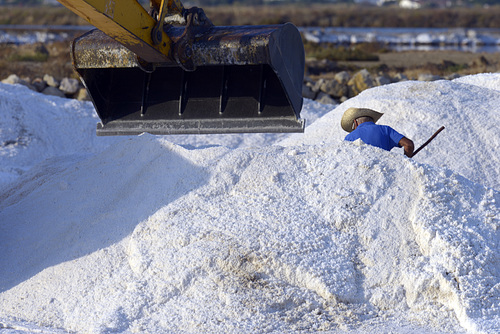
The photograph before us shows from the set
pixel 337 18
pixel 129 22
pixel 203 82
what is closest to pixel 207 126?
pixel 203 82

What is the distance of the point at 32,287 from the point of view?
4156 mm

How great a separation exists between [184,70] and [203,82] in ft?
0.69

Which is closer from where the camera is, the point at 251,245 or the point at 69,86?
the point at 251,245

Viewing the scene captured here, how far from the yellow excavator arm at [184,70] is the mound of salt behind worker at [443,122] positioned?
1.39 meters

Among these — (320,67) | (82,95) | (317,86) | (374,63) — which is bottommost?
(82,95)

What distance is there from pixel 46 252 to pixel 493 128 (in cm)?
443

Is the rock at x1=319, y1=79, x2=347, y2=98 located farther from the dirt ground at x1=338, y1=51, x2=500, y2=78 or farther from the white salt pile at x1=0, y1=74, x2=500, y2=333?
the white salt pile at x1=0, y1=74, x2=500, y2=333

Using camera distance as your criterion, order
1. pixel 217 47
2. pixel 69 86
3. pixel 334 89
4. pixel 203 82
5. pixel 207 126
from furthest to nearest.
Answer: pixel 334 89 < pixel 69 86 < pixel 203 82 < pixel 207 126 < pixel 217 47

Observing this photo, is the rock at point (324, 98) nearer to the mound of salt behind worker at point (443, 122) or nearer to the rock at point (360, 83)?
the rock at point (360, 83)

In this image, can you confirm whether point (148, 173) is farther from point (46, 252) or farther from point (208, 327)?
point (208, 327)

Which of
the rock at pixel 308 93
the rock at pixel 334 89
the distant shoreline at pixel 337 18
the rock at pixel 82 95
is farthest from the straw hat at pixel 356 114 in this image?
the distant shoreline at pixel 337 18

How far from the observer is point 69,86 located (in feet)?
35.6

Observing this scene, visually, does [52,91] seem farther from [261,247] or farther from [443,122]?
[261,247]

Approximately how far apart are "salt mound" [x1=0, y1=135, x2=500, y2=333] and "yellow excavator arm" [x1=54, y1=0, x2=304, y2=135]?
484 millimetres
